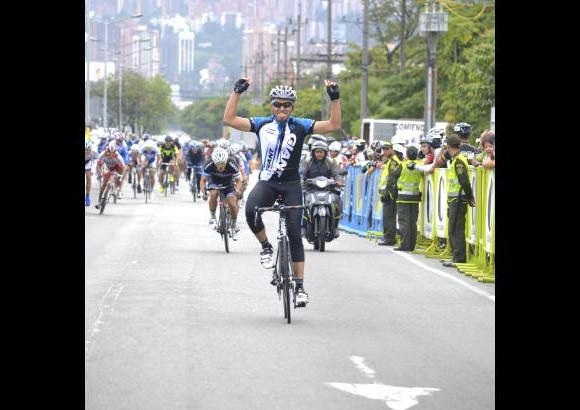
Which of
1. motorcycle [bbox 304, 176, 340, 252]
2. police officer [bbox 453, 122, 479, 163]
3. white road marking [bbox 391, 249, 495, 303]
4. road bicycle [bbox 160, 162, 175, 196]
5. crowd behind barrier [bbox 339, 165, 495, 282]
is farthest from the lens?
road bicycle [bbox 160, 162, 175, 196]

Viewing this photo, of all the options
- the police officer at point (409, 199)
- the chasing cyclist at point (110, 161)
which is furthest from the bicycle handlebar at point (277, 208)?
the chasing cyclist at point (110, 161)

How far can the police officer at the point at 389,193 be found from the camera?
24.6 m

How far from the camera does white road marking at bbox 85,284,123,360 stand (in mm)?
11308

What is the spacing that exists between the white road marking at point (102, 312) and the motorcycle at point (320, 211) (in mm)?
6874

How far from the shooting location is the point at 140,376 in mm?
9953

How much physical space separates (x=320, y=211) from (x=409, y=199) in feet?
4.51

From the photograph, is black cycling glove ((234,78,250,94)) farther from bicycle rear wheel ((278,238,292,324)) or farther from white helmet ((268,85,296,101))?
bicycle rear wheel ((278,238,292,324))

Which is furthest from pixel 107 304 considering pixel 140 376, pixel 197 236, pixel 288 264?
pixel 197 236

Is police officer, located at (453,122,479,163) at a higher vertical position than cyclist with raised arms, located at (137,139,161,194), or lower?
higher

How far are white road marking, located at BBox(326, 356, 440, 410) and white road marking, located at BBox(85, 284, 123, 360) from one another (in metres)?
1.94

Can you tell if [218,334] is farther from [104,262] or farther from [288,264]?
[104,262]

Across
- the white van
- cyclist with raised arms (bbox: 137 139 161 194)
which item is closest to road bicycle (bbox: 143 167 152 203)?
cyclist with raised arms (bbox: 137 139 161 194)
